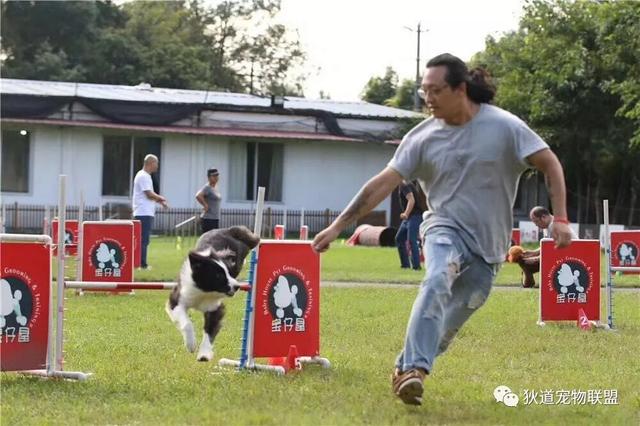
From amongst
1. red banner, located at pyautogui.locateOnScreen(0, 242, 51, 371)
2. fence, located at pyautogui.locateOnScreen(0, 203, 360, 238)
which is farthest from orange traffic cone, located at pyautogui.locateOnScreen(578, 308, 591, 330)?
fence, located at pyautogui.locateOnScreen(0, 203, 360, 238)

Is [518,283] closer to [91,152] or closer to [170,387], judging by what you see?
[170,387]

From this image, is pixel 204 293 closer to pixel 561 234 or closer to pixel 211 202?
pixel 561 234

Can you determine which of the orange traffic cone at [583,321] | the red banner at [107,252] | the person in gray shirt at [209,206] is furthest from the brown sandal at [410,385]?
the person in gray shirt at [209,206]

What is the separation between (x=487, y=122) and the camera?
6.46 meters

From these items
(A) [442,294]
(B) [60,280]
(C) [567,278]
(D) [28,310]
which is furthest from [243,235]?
(A) [442,294]

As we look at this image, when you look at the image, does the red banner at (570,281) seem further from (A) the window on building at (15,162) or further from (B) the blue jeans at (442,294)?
(A) the window on building at (15,162)

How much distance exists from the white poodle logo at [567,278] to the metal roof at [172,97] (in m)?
26.6

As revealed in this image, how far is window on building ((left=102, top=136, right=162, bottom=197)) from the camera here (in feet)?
122

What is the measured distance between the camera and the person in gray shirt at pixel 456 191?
6.36 metres

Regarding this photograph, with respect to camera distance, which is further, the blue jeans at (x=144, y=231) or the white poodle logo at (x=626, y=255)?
the white poodle logo at (x=626, y=255)

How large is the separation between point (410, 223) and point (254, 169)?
20.4m

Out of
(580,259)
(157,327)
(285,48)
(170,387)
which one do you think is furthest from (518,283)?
(285,48)

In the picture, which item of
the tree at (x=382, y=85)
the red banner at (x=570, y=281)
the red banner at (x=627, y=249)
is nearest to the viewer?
the red banner at (x=570, y=281)

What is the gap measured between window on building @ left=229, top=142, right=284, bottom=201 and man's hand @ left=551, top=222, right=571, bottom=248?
106 feet
